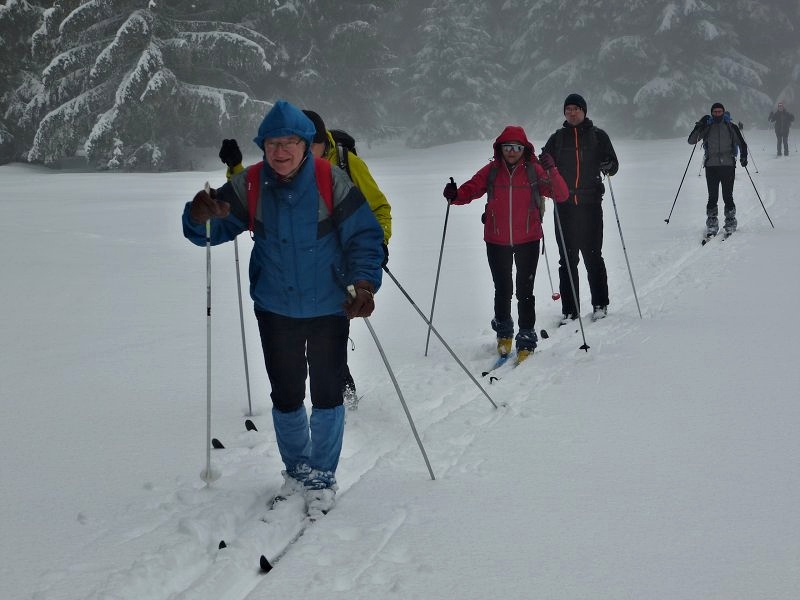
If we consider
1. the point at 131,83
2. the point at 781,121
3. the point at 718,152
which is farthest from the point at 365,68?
the point at 718,152

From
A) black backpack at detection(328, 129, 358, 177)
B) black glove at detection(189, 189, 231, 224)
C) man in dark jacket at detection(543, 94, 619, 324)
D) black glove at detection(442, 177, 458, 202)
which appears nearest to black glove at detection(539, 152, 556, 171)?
black glove at detection(442, 177, 458, 202)

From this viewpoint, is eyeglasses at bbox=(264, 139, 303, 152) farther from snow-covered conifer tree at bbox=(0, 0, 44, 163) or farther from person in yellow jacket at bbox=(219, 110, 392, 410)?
snow-covered conifer tree at bbox=(0, 0, 44, 163)

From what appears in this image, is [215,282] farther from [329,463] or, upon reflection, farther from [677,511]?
[677,511]

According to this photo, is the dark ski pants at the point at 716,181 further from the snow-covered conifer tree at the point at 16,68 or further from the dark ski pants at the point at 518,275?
the snow-covered conifer tree at the point at 16,68

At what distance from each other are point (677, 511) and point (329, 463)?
5.13 feet

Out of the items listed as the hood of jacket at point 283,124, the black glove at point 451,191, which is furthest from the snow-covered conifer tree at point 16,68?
the hood of jacket at point 283,124

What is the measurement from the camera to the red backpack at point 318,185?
10.8ft

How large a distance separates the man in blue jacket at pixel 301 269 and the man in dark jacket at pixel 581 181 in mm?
3669

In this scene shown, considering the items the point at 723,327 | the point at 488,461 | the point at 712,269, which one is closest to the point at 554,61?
the point at 712,269

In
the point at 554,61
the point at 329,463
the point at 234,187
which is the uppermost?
Result: the point at 554,61

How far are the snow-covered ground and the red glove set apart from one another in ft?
3.05

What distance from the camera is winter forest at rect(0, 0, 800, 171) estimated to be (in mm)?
24938

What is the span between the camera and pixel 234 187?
3389 mm

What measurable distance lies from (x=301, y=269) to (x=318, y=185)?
370 millimetres
